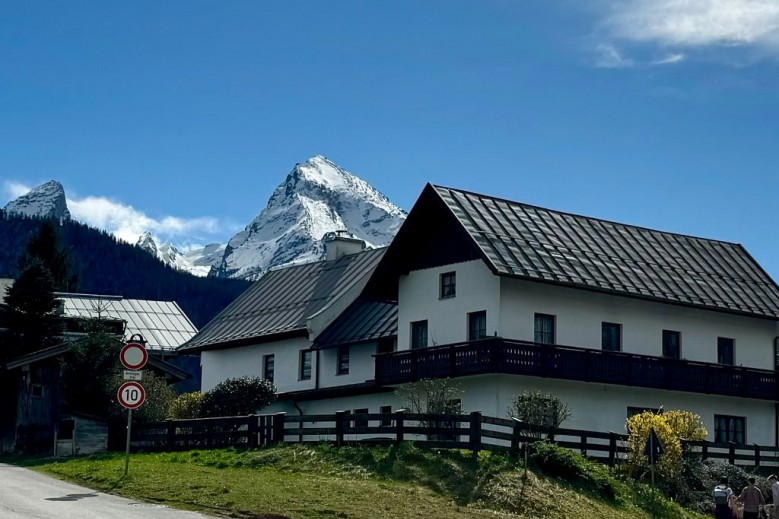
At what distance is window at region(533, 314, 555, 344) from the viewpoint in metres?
49.9

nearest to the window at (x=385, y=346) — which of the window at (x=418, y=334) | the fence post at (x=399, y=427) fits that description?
the window at (x=418, y=334)

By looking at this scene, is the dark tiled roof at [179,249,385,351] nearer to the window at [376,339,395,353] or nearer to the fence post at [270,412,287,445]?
the window at [376,339,395,353]

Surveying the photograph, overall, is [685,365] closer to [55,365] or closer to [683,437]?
[683,437]

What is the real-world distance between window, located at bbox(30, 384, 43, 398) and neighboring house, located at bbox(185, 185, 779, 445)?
1171 centimetres

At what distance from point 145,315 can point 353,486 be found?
46.8 m

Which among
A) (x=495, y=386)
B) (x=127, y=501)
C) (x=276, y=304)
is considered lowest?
(x=127, y=501)

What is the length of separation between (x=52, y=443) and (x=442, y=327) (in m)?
14.4

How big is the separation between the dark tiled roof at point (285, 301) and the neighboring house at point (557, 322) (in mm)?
2264

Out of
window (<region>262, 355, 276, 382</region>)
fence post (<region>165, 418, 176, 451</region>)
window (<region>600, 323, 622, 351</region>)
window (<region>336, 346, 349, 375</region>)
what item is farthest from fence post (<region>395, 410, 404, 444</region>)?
window (<region>262, 355, 276, 382</region>)

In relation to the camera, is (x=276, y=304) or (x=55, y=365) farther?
(x=276, y=304)

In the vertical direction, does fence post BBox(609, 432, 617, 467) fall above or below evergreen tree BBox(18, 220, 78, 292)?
below

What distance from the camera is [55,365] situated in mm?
51750

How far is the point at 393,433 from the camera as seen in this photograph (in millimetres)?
39812

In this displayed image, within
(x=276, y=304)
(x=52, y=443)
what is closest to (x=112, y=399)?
(x=52, y=443)
